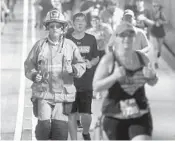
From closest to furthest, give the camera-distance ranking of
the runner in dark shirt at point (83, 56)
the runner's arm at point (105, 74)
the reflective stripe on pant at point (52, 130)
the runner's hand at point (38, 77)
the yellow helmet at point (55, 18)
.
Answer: the runner's arm at point (105, 74)
the runner's hand at point (38, 77)
the reflective stripe on pant at point (52, 130)
the yellow helmet at point (55, 18)
the runner in dark shirt at point (83, 56)

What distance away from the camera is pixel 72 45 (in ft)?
36.1

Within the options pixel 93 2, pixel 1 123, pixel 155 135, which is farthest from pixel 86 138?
pixel 93 2

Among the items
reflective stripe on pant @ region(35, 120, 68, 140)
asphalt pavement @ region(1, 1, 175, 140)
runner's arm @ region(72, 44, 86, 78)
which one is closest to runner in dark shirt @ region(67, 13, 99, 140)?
asphalt pavement @ region(1, 1, 175, 140)

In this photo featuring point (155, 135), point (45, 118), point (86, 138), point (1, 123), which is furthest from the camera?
point (1, 123)

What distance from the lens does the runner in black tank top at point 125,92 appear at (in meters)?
8.94

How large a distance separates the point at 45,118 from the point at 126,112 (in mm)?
2015

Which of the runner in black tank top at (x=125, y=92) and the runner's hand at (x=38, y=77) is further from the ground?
the runner's hand at (x=38, y=77)

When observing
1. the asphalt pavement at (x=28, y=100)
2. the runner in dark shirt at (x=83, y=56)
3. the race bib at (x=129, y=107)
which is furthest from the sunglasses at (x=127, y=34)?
the runner in dark shirt at (x=83, y=56)

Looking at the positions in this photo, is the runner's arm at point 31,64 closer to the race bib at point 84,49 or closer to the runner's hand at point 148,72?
the race bib at point 84,49

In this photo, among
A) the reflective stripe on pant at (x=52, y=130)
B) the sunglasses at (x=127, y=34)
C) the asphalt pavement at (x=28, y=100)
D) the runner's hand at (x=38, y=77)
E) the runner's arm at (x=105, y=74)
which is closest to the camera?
the runner's arm at (x=105, y=74)

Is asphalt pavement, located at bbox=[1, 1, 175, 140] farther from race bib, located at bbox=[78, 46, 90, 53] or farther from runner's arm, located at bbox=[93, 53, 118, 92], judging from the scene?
race bib, located at bbox=[78, 46, 90, 53]

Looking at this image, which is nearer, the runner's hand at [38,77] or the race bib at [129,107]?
the race bib at [129,107]

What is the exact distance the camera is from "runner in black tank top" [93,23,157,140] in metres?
8.94

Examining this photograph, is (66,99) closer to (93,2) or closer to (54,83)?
(54,83)
